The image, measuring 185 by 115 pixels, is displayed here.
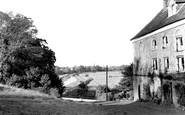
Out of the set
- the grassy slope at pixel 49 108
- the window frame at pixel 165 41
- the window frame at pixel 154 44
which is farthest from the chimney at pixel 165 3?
the grassy slope at pixel 49 108

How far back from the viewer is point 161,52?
91.5ft

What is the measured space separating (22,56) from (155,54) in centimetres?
2585

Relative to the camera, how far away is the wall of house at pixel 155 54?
2469cm

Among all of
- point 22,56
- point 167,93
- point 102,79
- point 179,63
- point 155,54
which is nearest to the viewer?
point 179,63

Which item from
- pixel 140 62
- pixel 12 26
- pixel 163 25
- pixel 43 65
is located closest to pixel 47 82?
pixel 43 65

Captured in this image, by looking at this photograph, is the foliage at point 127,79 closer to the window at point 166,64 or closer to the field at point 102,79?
the field at point 102,79

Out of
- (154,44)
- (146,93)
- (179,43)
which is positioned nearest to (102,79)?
(146,93)

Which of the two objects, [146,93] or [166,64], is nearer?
[166,64]

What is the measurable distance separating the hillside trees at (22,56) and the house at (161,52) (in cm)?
1568

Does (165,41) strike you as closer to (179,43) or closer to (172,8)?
(179,43)

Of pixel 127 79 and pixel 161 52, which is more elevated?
pixel 161 52

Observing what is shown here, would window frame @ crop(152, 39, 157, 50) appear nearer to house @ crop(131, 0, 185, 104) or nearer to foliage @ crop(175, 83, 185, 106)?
house @ crop(131, 0, 185, 104)

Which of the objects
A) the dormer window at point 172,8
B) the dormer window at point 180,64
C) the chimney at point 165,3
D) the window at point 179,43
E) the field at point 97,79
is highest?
the chimney at point 165,3

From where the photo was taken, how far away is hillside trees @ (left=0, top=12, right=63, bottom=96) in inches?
1502
